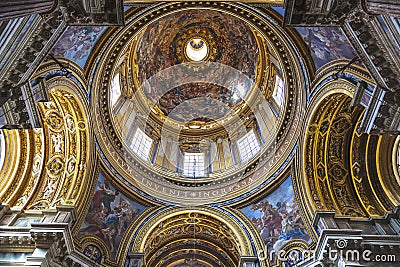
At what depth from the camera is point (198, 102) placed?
86.6ft

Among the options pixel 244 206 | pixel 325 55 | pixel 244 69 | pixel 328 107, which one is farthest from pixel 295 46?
pixel 244 69

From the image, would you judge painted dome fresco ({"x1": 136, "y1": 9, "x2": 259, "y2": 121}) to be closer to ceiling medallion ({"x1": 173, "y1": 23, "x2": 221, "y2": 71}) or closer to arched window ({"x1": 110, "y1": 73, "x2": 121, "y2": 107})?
ceiling medallion ({"x1": 173, "y1": 23, "x2": 221, "y2": 71})

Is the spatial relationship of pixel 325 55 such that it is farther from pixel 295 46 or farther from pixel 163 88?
pixel 163 88

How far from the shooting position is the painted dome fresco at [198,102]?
16781 millimetres

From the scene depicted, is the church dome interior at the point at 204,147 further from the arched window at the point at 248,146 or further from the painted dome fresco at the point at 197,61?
the painted dome fresco at the point at 197,61

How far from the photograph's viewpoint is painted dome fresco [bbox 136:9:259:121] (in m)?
23.5

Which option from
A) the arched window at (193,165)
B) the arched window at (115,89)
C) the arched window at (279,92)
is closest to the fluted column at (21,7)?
the arched window at (115,89)

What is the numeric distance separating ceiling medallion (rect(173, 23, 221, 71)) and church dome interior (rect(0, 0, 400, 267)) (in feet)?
6.32

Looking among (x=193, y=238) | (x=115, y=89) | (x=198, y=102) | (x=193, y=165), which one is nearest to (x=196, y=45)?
(x=198, y=102)

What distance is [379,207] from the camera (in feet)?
47.6

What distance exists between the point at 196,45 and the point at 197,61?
1135 mm

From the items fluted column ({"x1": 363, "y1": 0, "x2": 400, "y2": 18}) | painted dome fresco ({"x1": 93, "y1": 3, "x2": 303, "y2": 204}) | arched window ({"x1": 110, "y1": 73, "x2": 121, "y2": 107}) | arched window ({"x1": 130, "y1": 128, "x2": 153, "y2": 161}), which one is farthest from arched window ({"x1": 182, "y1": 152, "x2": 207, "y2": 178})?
fluted column ({"x1": 363, "y1": 0, "x2": 400, "y2": 18})

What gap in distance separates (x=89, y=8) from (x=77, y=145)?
7.79 metres

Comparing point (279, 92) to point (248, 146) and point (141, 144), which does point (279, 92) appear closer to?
point (248, 146)
